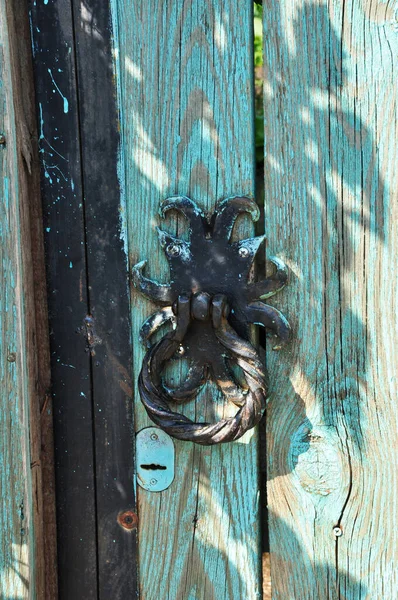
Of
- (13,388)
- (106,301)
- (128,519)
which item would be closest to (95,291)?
(106,301)

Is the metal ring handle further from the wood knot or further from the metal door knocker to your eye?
the wood knot

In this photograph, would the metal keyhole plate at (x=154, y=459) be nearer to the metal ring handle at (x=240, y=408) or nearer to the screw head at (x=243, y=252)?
the metal ring handle at (x=240, y=408)

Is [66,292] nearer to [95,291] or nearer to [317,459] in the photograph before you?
[95,291]

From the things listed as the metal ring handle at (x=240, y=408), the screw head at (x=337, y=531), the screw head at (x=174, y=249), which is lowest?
the screw head at (x=337, y=531)

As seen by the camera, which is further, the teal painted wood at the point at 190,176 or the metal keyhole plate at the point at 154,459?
the metal keyhole plate at the point at 154,459

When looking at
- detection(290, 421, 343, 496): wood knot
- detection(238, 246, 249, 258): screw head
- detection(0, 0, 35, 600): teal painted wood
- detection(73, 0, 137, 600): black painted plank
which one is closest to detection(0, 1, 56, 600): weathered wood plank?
detection(0, 0, 35, 600): teal painted wood

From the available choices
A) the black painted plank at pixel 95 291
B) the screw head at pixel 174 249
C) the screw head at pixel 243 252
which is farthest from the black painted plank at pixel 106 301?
the screw head at pixel 243 252

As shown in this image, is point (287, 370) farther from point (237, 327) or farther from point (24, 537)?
point (24, 537)
